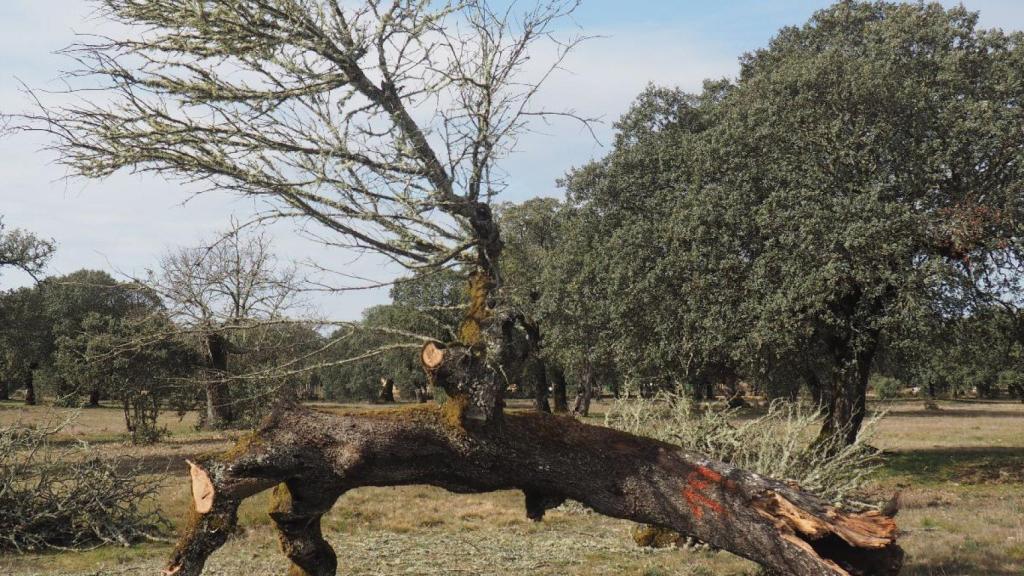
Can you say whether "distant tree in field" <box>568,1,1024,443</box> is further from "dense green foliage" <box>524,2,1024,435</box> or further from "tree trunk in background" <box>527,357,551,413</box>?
"tree trunk in background" <box>527,357,551,413</box>

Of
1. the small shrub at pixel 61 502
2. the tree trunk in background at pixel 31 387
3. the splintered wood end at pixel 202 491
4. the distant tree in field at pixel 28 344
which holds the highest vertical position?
the distant tree in field at pixel 28 344

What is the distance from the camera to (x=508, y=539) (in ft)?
38.3

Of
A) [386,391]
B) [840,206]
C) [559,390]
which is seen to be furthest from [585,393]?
[386,391]

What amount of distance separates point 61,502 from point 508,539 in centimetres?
686

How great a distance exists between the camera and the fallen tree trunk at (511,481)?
6695mm

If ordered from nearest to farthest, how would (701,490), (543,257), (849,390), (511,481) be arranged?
(701,490) < (511,481) < (849,390) < (543,257)

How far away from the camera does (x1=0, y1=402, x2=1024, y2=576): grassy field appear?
940 centimetres

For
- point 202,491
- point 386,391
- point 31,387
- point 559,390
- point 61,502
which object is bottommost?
point 61,502

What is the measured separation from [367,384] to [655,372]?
46888 millimetres

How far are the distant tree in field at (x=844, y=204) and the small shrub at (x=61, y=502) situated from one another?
12888 millimetres

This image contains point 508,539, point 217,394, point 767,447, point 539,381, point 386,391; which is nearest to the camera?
point 767,447

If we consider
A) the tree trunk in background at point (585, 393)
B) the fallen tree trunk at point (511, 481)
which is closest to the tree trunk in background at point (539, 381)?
the tree trunk in background at point (585, 393)

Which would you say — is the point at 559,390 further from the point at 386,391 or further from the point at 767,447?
the point at 767,447

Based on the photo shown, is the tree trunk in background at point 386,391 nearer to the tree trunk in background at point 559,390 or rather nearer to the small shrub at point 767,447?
the tree trunk in background at point 559,390
